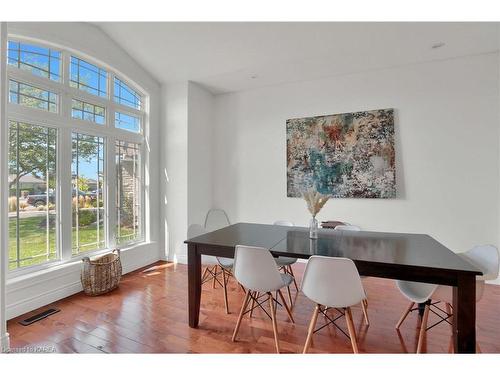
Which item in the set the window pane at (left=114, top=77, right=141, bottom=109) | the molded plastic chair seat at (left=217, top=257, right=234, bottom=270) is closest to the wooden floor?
the molded plastic chair seat at (left=217, top=257, right=234, bottom=270)

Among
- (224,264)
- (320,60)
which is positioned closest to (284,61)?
(320,60)

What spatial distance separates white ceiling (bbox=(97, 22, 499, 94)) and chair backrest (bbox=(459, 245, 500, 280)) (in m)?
2.41

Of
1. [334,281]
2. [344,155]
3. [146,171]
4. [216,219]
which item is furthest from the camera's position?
[216,219]

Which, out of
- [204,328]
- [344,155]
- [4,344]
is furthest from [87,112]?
[344,155]

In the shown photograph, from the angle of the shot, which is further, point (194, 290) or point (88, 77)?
point (88, 77)

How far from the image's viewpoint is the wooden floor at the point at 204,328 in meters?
2.08

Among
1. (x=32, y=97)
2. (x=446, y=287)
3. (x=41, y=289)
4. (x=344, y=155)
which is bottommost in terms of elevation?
(x=41, y=289)

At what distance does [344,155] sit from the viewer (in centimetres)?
396

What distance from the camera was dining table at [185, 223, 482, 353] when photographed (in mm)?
1574

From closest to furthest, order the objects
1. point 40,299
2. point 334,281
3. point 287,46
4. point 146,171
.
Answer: point 334,281 → point 40,299 → point 287,46 → point 146,171

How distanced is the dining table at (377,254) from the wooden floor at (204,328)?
0.29 meters

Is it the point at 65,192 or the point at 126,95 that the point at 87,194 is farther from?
the point at 126,95

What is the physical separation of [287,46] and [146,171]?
111 inches

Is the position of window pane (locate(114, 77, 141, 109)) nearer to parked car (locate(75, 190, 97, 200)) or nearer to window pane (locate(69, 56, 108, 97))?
window pane (locate(69, 56, 108, 97))
